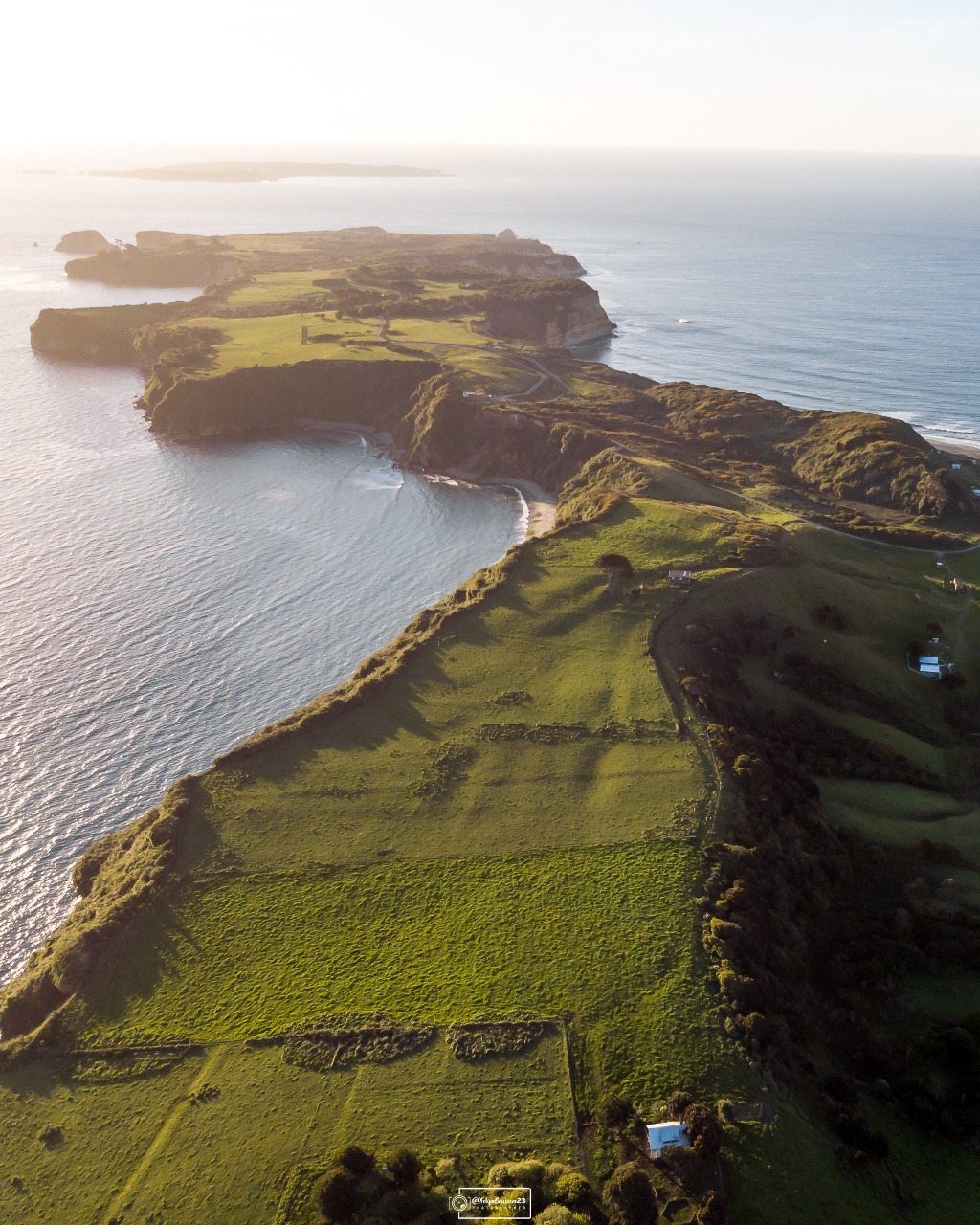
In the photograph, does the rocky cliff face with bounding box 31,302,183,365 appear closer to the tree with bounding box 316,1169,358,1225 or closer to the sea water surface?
the sea water surface

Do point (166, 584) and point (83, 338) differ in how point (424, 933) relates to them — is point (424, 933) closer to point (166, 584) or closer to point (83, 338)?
point (166, 584)

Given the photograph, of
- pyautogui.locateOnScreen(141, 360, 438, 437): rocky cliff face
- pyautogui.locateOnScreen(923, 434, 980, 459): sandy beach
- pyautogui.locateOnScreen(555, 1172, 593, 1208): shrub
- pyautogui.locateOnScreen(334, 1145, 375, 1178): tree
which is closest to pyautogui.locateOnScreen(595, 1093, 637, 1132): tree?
pyautogui.locateOnScreen(555, 1172, 593, 1208): shrub

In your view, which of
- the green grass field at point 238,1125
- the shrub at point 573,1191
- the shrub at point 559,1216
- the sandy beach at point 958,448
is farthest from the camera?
the sandy beach at point 958,448

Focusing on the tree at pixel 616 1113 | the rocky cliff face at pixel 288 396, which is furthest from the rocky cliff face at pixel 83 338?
the tree at pixel 616 1113

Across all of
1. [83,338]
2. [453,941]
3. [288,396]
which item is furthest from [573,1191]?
[83,338]

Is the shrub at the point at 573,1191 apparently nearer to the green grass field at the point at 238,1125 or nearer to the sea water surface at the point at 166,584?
the green grass field at the point at 238,1125

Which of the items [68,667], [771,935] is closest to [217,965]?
[771,935]
